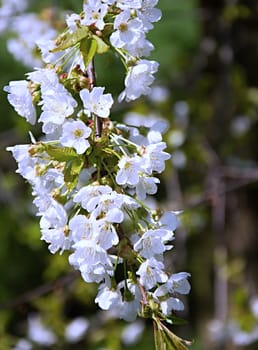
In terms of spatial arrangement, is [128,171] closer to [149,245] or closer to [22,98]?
[149,245]

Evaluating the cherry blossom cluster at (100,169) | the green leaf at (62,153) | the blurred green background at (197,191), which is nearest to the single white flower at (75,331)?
the blurred green background at (197,191)

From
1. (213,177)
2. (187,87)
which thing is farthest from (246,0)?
(213,177)

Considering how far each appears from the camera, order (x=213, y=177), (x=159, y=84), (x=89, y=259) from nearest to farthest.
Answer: (x=89, y=259), (x=213, y=177), (x=159, y=84)

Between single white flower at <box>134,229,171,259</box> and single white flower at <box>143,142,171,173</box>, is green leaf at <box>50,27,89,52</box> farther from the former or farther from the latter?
single white flower at <box>134,229,171,259</box>

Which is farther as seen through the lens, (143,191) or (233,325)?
(233,325)

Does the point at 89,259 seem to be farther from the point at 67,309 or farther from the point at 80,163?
the point at 67,309
